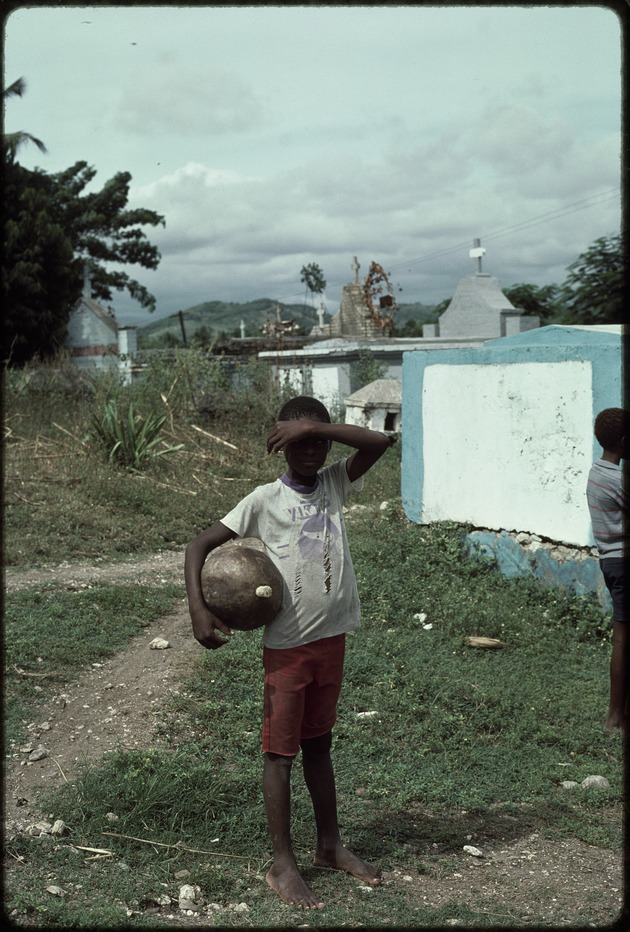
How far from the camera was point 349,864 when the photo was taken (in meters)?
3.27

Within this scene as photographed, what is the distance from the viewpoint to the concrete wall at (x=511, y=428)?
22.9 ft

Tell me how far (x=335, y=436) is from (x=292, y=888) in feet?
5.10

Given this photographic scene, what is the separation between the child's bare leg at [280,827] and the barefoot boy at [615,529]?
6.09 feet

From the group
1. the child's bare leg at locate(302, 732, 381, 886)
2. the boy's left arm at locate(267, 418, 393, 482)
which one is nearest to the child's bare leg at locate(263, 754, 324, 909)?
the child's bare leg at locate(302, 732, 381, 886)

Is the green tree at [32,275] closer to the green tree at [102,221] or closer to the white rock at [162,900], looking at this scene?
the green tree at [102,221]

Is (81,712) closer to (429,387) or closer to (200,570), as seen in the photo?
(200,570)

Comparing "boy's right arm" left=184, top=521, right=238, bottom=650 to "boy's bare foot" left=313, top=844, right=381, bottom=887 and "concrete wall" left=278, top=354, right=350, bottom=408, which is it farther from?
"concrete wall" left=278, top=354, right=350, bottom=408

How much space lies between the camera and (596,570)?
689cm

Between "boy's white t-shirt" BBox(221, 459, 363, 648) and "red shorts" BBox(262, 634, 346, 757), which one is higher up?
"boy's white t-shirt" BBox(221, 459, 363, 648)

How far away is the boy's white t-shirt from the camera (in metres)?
3.12

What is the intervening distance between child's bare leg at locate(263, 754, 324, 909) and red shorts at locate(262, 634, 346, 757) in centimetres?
7

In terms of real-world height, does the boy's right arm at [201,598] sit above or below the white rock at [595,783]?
above

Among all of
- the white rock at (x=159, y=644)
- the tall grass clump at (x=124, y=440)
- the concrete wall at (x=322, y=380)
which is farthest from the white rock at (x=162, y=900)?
the concrete wall at (x=322, y=380)

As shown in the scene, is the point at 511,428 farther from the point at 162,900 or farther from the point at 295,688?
the point at 162,900
